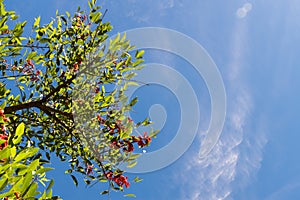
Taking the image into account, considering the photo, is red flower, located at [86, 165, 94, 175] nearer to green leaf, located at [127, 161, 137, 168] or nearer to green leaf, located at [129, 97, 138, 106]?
green leaf, located at [127, 161, 137, 168]

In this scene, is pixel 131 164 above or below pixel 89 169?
below

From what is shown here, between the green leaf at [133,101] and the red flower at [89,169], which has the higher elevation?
the green leaf at [133,101]

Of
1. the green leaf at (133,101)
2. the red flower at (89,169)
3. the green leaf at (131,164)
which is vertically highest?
the green leaf at (133,101)

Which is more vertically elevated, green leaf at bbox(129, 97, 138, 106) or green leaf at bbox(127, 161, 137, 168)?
green leaf at bbox(129, 97, 138, 106)

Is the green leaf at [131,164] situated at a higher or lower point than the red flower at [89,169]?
lower

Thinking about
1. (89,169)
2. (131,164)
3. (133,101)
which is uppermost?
(133,101)

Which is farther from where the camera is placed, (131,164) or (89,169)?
(89,169)

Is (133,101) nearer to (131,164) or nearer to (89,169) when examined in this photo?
(131,164)

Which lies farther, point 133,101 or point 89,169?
point 89,169

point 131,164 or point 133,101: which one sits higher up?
point 133,101

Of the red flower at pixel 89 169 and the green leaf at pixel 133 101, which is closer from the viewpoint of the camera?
the green leaf at pixel 133 101

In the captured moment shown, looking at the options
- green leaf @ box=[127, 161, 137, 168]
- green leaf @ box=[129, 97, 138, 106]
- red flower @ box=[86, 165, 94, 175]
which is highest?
green leaf @ box=[129, 97, 138, 106]

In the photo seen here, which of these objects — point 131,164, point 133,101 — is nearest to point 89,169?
point 131,164

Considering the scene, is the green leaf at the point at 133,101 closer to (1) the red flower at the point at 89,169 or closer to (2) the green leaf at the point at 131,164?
(2) the green leaf at the point at 131,164
